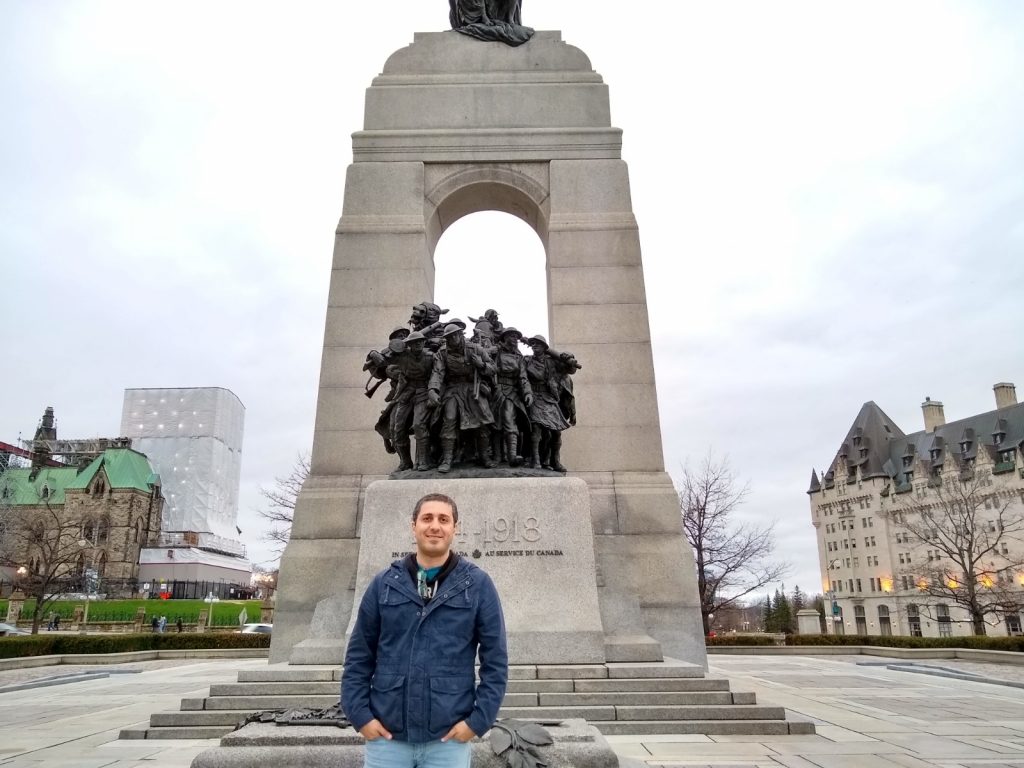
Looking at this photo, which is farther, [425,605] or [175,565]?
[175,565]

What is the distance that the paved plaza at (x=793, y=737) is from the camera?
6152 millimetres

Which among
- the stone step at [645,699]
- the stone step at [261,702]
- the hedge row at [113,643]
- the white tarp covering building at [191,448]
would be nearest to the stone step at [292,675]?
the stone step at [261,702]

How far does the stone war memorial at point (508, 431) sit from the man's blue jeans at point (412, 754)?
1366mm

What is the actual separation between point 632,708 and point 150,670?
55.5 feet

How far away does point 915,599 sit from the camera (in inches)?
2694

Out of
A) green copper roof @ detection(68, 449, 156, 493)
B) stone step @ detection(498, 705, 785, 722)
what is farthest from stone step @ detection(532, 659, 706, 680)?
green copper roof @ detection(68, 449, 156, 493)

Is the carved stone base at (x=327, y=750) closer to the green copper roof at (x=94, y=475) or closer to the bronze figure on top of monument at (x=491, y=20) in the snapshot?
the bronze figure on top of monument at (x=491, y=20)

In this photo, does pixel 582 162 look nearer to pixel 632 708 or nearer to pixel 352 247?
pixel 352 247

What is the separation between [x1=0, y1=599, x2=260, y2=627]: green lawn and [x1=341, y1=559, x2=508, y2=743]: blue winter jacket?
4820 cm

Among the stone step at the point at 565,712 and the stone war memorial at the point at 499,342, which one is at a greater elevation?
the stone war memorial at the point at 499,342

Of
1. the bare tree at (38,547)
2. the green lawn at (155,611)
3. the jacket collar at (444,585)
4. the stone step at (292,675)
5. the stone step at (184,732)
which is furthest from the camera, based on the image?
the green lawn at (155,611)

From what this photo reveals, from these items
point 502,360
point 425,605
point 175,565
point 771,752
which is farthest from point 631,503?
point 175,565

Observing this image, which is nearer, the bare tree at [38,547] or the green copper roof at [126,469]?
the bare tree at [38,547]

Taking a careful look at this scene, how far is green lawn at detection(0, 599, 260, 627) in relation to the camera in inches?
1884
